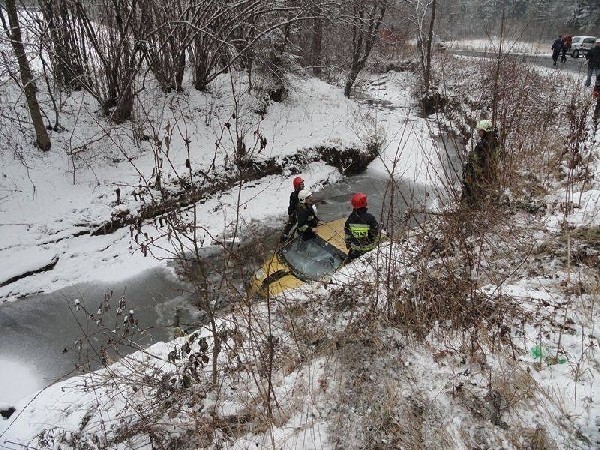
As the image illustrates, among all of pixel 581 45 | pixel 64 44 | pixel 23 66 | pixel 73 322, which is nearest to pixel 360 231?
pixel 73 322

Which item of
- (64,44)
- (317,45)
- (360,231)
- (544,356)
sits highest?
(64,44)

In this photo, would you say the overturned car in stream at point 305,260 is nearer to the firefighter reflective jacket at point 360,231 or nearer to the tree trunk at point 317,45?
the firefighter reflective jacket at point 360,231

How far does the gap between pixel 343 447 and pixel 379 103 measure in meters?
16.5

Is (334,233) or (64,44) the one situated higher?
(64,44)

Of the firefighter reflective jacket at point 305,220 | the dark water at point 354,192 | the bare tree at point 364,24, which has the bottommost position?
the dark water at point 354,192

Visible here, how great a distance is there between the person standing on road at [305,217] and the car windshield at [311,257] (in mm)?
106

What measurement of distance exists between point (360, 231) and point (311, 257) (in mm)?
791

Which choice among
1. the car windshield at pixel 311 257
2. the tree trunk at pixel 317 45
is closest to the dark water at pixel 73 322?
the car windshield at pixel 311 257

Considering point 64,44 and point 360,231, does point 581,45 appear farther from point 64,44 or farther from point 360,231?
point 64,44

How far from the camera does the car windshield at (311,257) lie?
5617 mm

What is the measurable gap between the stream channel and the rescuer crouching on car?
316 millimetres

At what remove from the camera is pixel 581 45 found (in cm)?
2197

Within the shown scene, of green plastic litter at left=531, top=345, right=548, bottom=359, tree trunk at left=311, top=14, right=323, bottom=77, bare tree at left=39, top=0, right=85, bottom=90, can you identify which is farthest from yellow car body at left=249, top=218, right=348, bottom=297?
tree trunk at left=311, top=14, right=323, bottom=77

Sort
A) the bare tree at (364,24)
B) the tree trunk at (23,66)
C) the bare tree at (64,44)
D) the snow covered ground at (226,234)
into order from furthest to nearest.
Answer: the bare tree at (364,24) → the bare tree at (64,44) → the tree trunk at (23,66) → the snow covered ground at (226,234)
